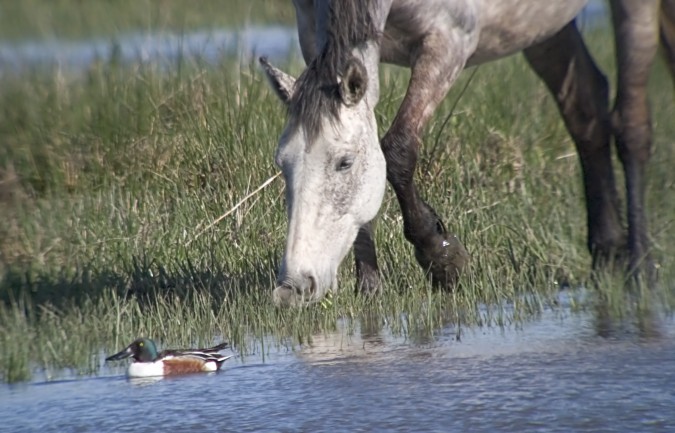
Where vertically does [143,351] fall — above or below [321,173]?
below

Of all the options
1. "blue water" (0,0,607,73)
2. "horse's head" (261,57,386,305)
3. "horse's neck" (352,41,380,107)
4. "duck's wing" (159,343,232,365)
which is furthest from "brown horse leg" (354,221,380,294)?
"blue water" (0,0,607,73)

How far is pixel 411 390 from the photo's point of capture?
4098 mm

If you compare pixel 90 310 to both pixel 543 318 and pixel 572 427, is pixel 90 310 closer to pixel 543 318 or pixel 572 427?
pixel 543 318

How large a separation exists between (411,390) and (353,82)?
4.80ft

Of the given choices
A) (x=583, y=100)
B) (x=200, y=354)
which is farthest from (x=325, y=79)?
(x=583, y=100)

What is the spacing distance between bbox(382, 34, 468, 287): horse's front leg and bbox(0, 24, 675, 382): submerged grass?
0.11 meters

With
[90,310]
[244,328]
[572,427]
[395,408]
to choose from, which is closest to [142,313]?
[90,310]

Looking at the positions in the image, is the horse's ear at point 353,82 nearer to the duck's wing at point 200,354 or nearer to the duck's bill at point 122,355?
the duck's wing at point 200,354

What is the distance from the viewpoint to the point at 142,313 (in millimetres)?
5660

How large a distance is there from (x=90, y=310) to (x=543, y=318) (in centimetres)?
187

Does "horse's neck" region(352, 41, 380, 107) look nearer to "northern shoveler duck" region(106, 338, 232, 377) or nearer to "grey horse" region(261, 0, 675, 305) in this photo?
"grey horse" region(261, 0, 675, 305)

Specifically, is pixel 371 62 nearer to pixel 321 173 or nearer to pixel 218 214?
pixel 321 173

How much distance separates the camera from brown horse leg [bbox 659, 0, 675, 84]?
6.43m

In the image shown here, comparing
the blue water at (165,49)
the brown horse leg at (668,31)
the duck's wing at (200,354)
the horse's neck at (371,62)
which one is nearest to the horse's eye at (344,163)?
the horse's neck at (371,62)
